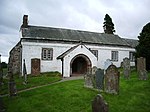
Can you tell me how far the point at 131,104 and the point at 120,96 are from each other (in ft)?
5.26

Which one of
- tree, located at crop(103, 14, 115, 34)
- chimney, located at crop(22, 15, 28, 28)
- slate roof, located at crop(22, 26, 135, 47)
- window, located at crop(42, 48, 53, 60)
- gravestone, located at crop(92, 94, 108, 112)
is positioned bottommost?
gravestone, located at crop(92, 94, 108, 112)

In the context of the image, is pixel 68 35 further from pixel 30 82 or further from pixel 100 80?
pixel 100 80

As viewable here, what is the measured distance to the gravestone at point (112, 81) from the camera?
12549 millimetres

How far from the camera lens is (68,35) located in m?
32.2

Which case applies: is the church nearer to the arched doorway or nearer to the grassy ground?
the arched doorway

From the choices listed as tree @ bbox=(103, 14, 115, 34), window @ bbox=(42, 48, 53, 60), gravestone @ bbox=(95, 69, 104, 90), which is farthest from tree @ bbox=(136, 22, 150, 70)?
tree @ bbox=(103, 14, 115, 34)

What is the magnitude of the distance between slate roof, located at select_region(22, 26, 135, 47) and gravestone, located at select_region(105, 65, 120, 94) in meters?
17.4

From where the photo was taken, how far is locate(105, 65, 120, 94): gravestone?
1255cm

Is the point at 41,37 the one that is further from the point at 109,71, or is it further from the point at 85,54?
the point at 109,71

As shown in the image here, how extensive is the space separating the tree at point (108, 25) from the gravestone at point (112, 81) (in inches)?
1483

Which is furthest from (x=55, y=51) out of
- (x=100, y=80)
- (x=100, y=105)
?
(x=100, y=105)

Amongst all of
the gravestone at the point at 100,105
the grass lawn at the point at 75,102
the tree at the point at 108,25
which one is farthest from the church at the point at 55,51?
the gravestone at the point at 100,105

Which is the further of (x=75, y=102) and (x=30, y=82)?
(x=30, y=82)

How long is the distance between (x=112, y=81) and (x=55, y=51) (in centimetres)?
1780
